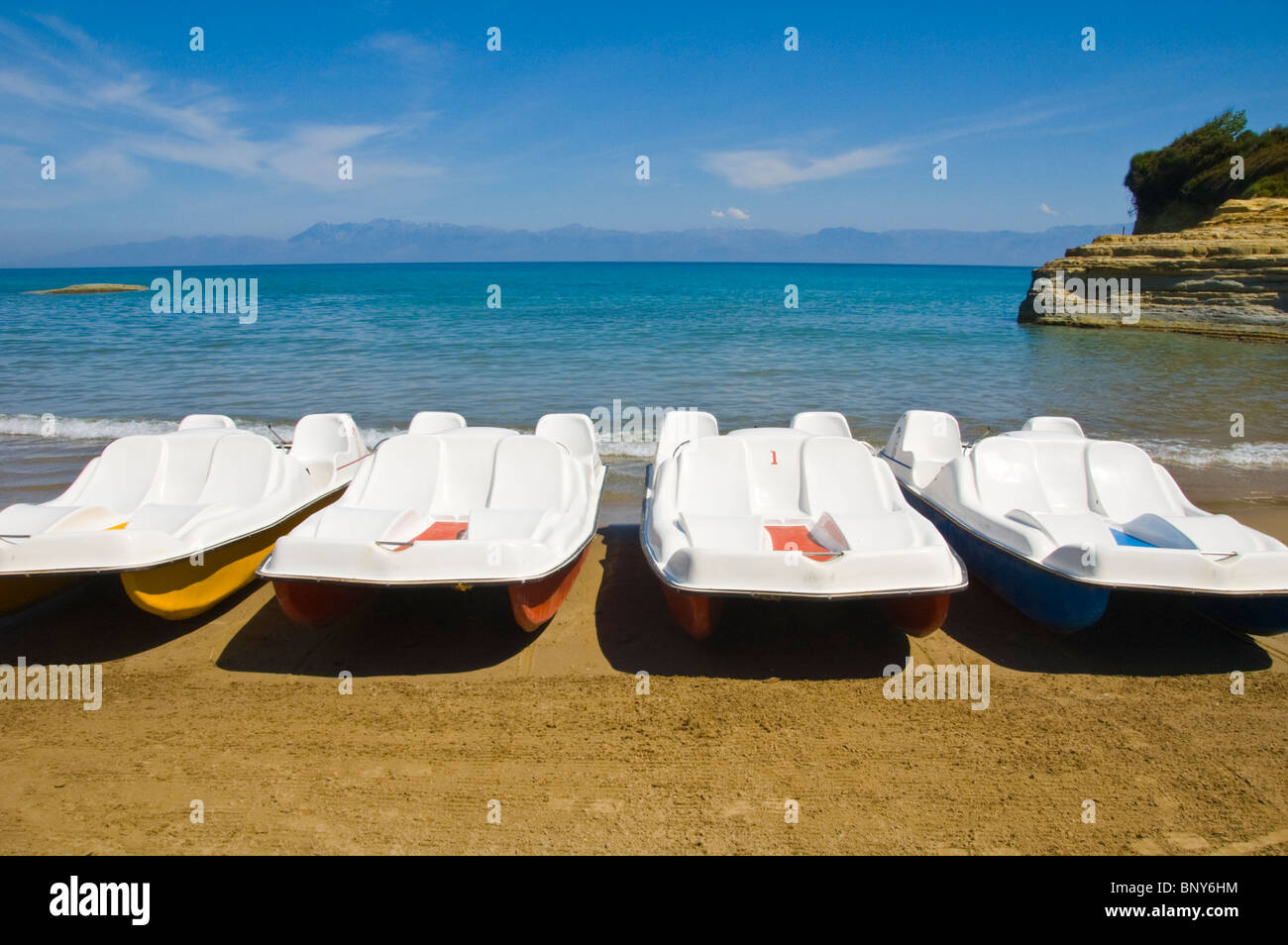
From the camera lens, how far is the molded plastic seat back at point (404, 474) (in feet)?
17.7

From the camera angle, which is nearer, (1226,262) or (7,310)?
(1226,262)

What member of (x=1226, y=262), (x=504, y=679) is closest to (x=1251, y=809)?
(x=504, y=679)

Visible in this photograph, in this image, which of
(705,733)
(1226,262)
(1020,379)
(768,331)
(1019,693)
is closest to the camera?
(705,733)

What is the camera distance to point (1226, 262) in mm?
24328

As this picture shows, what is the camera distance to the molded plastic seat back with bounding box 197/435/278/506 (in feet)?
18.2

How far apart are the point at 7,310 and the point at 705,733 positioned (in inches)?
2004

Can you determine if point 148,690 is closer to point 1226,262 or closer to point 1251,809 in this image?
point 1251,809

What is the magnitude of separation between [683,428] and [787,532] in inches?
89.1

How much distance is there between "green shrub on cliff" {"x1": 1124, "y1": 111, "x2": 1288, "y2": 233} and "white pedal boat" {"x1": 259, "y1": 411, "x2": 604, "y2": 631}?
Result: 35.1m

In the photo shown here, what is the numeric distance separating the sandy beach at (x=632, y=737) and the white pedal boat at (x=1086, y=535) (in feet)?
1.09

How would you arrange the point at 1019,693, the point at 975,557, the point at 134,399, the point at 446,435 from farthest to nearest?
the point at 134,399 → the point at 446,435 → the point at 975,557 → the point at 1019,693

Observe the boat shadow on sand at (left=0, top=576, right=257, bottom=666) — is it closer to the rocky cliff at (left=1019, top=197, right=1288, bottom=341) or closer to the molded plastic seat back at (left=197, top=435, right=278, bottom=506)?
the molded plastic seat back at (left=197, top=435, right=278, bottom=506)

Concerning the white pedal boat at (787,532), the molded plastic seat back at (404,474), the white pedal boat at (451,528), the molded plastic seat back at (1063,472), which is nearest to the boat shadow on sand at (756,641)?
the white pedal boat at (787,532)
